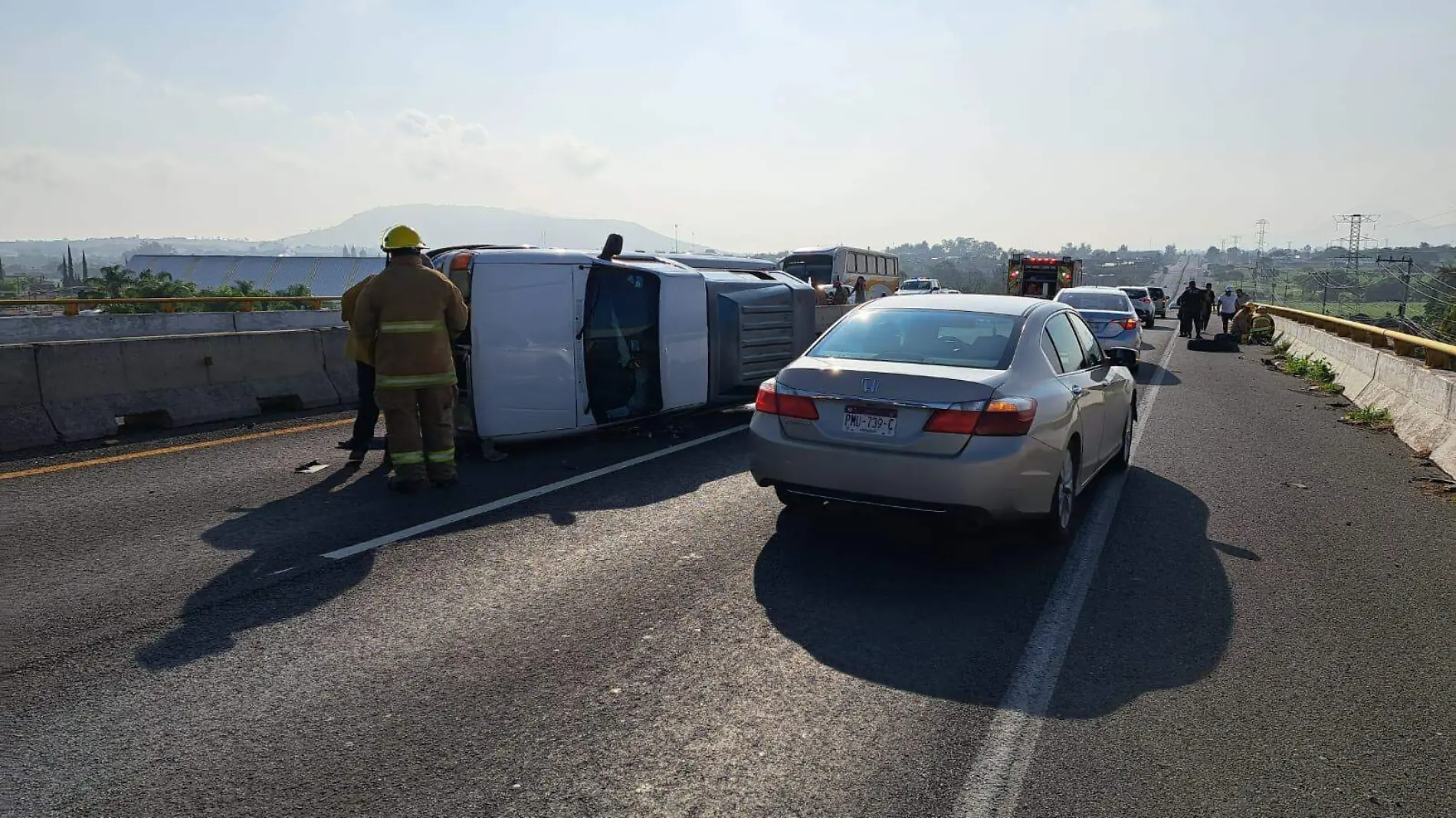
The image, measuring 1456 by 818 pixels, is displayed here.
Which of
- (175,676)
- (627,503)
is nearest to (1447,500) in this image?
(627,503)

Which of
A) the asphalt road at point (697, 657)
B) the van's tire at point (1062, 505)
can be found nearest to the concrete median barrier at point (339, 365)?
the asphalt road at point (697, 657)

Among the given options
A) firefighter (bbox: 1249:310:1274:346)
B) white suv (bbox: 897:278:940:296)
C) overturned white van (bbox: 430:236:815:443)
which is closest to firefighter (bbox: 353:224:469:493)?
overturned white van (bbox: 430:236:815:443)

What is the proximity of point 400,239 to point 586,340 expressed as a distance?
1.96 m

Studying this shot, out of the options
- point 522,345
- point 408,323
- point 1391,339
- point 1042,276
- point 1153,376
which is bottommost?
point 1153,376

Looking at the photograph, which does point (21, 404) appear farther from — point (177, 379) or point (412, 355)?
point (412, 355)

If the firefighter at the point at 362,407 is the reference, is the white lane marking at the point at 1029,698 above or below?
below

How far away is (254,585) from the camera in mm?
5082

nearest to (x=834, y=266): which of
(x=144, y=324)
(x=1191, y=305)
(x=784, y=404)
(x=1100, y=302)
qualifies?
(x=1191, y=305)

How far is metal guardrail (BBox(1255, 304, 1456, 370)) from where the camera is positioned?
10609mm

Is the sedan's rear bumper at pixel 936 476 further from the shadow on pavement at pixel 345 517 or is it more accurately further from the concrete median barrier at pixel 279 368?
the concrete median barrier at pixel 279 368

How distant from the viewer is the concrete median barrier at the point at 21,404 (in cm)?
830

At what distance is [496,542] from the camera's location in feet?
19.6

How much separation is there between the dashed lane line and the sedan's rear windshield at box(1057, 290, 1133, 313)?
13105 millimetres

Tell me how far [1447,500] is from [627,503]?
21.4 feet
